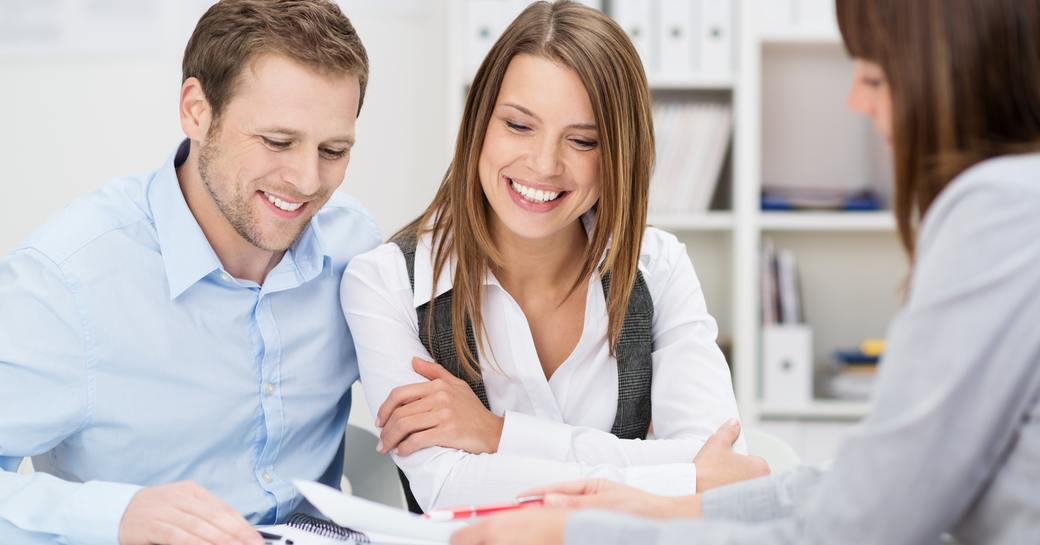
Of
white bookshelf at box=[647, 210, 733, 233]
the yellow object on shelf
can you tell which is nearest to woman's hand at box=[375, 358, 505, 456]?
white bookshelf at box=[647, 210, 733, 233]

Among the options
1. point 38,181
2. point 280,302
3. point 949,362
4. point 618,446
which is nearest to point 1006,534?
point 949,362

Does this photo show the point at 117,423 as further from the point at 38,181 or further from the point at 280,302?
the point at 38,181

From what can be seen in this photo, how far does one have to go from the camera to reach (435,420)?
1.40 m

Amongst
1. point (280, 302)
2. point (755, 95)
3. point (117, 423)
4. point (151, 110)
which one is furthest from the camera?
point (151, 110)

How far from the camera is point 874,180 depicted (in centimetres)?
298

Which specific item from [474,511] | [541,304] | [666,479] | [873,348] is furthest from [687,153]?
[474,511]

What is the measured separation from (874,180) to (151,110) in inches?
83.8

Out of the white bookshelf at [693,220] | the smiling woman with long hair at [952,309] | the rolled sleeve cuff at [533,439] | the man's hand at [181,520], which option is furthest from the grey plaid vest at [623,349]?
the white bookshelf at [693,220]

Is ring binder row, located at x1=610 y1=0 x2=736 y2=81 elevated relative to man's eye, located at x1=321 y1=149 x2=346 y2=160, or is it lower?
elevated

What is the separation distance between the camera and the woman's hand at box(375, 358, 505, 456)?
1.40 meters

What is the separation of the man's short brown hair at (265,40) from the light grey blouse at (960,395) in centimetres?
92

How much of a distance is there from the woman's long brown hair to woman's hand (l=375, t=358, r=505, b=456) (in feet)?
0.32

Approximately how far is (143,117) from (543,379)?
1.93 m

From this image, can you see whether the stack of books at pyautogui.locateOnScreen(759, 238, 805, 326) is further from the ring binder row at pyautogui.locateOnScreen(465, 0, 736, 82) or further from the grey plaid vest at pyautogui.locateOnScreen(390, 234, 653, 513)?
the grey plaid vest at pyautogui.locateOnScreen(390, 234, 653, 513)
